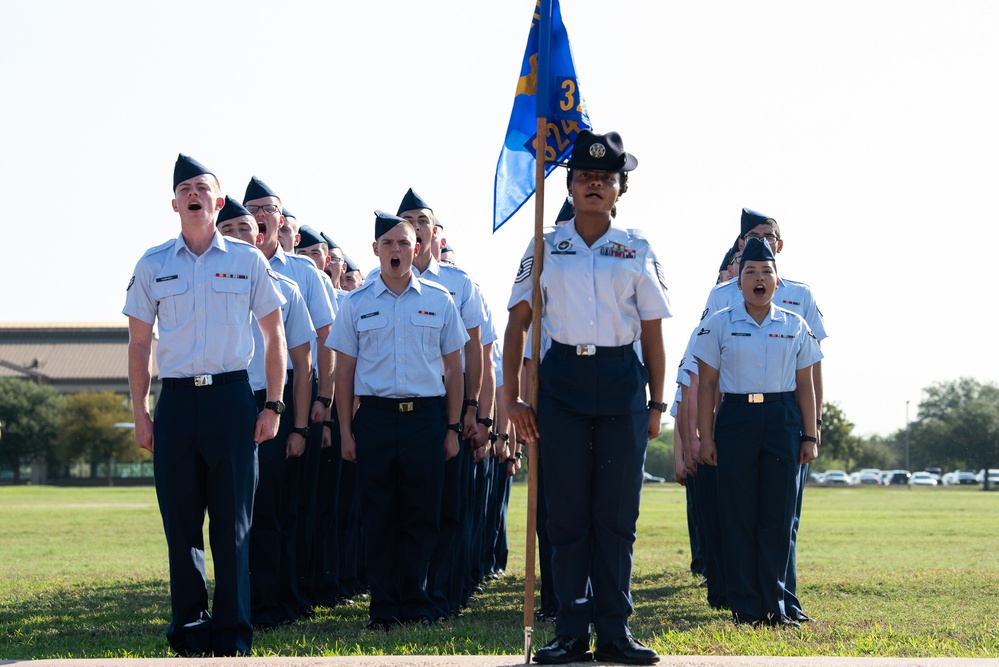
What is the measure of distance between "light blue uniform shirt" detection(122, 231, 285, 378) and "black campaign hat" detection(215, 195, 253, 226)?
1.50m

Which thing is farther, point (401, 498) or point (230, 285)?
point (401, 498)

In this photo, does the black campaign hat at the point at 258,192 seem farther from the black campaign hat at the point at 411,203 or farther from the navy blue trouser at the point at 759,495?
the navy blue trouser at the point at 759,495

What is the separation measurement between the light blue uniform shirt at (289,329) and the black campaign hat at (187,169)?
161 centimetres

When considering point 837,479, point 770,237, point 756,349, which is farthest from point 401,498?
point 837,479

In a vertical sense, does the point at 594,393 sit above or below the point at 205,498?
above

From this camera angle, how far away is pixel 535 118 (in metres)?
7.20

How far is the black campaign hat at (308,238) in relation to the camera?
11.5m

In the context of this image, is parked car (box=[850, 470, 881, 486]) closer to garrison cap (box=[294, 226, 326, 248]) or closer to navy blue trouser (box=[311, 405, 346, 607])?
garrison cap (box=[294, 226, 326, 248])

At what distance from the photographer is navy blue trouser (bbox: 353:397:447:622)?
27.8 ft

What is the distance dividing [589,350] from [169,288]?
2268 millimetres

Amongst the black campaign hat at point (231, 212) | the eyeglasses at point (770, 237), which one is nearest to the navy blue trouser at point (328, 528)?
the black campaign hat at point (231, 212)

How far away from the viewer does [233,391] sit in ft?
22.5

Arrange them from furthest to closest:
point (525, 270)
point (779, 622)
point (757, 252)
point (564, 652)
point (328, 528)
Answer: point (328, 528) → point (757, 252) → point (779, 622) → point (525, 270) → point (564, 652)

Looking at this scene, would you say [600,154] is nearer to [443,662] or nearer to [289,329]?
[443,662]
